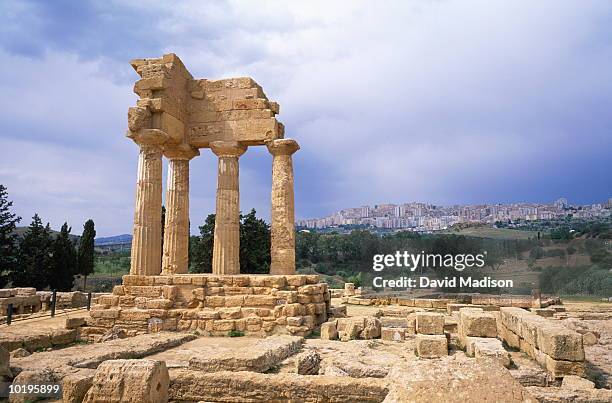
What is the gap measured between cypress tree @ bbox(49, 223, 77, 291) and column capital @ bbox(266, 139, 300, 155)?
2466 centimetres

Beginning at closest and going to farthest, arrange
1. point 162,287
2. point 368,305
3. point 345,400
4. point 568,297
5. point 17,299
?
point 345,400 → point 162,287 → point 17,299 → point 368,305 → point 568,297

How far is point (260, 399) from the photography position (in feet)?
19.6

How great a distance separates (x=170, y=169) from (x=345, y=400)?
1391 cm

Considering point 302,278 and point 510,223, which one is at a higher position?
point 510,223

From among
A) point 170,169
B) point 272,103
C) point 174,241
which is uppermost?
point 272,103

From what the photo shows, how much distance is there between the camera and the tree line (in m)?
32.5

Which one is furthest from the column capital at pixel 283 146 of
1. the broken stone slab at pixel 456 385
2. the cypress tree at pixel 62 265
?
the cypress tree at pixel 62 265

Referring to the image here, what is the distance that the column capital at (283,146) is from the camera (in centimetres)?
1591

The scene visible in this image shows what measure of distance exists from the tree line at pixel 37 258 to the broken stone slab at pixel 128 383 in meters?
31.2

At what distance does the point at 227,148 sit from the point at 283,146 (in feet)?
6.89

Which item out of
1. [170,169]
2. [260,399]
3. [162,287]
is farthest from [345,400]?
[170,169]

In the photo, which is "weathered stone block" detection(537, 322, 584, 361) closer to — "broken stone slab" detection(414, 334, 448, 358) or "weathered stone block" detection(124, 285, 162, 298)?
"broken stone slab" detection(414, 334, 448, 358)

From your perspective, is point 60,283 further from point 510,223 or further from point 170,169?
point 510,223

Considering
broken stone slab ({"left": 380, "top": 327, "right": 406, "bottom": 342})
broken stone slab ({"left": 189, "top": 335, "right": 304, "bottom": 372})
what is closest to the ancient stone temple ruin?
broken stone slab ({"left": 380, "top": 327, "right": 406, "bottom": 342})
